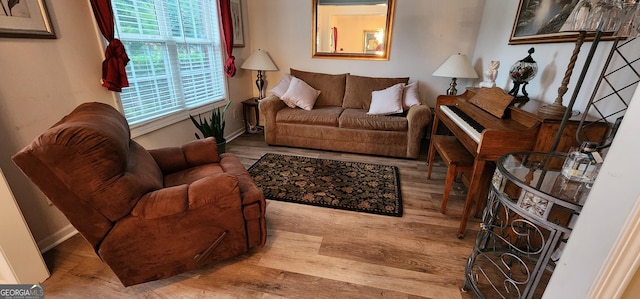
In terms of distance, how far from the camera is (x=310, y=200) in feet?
7.14

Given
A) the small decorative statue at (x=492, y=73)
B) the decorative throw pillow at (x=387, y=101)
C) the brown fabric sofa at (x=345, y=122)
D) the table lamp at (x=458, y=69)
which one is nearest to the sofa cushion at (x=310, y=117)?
the brown fabric sofa at (x=345, y=122)

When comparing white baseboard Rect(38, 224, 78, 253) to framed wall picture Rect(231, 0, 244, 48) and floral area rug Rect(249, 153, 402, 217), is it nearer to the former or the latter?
floral area rug Rect(249, 153, 402, 217)

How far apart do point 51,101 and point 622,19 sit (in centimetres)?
291

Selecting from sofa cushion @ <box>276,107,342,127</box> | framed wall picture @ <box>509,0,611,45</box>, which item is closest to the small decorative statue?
framed wall picture @ <box>509,0,611,45</box>

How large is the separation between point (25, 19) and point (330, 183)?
90.3 inches

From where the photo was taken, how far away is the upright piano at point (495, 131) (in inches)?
54.7

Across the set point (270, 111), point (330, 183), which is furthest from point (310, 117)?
point (330, 183)

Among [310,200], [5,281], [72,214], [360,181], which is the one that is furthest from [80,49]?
[360,181]

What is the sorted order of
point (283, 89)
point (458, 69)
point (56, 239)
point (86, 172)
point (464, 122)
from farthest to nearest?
point (283, 89) → point (458, 69) → point (464, 122) → point (56, 239) → point (86, 172)

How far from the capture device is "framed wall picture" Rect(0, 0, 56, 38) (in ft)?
4.40

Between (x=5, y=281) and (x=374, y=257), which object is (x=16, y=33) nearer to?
(x=5, y=281)

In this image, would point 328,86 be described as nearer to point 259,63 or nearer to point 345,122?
point 345,122

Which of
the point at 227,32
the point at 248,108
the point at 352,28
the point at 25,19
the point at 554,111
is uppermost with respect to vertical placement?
the point at 352,28

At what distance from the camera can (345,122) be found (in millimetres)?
3078
